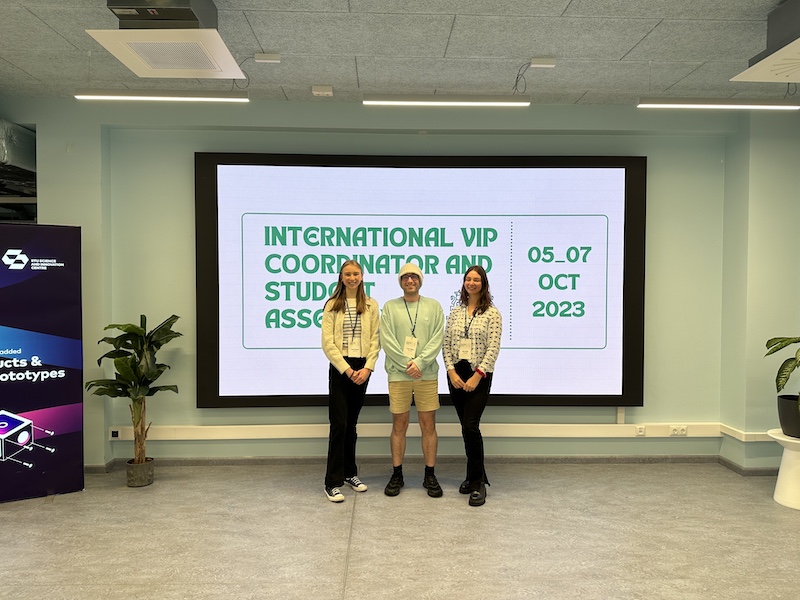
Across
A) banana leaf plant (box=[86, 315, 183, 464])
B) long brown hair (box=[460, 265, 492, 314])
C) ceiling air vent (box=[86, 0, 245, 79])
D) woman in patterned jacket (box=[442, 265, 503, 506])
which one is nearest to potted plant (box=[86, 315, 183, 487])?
banana leaf plant (box=[86, 315, 183, 464])

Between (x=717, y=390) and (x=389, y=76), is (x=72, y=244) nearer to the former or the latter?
(x=389, y=76)

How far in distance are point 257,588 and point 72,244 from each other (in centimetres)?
278

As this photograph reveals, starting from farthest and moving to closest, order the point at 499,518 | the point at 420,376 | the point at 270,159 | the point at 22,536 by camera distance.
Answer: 1. the point at 270,159
2. the point at 420,376
3. the point at 499,518
4. the point at 22,536

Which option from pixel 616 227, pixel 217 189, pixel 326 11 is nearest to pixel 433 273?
pixel 616 227

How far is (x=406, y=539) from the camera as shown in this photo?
364 cm

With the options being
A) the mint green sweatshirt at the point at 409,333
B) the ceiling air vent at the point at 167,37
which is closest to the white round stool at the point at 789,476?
the mint green sweatshirt at the point at 409,333

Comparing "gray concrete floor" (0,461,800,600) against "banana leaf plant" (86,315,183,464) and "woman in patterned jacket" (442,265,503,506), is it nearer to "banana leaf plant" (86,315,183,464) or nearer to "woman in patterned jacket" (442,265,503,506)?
"woman in patterned jacket" (442,265,503,506)

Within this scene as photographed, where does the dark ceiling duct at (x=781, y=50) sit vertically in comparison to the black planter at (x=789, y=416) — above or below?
above

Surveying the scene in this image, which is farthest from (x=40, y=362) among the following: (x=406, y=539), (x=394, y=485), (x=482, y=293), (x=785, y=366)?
(x=785, y=366)

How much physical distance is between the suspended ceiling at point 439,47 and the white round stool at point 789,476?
252 cm

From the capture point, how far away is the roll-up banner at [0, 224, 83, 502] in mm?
4215

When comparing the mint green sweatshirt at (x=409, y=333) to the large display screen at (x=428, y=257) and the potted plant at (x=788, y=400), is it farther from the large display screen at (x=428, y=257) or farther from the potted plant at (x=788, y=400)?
the potted plant at (x=788, y=400)

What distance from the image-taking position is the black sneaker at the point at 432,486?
4363 millimetres

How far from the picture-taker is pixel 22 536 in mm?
3689
